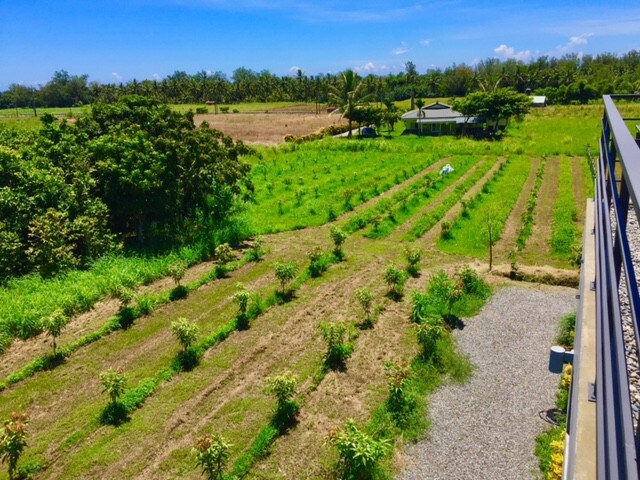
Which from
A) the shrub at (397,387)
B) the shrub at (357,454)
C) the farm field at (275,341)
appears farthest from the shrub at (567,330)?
the shrub at (357,454)

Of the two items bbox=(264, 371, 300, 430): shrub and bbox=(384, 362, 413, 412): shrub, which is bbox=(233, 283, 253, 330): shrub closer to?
bbox=(264, 371, 300, 430): shrub

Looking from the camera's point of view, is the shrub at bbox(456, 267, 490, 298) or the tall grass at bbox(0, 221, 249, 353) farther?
the shrub at bbox(456, 267, 490, 298)

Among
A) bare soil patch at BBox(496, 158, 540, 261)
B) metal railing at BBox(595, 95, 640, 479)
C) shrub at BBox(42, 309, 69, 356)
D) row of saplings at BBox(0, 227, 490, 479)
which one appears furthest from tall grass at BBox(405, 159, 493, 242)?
metal railing at BBox(595, 95, 640, 479)

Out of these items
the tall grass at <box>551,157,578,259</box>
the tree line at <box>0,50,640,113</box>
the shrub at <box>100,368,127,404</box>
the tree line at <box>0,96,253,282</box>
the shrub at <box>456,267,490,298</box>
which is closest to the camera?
the shrub at <box>100,368,127,404</box>

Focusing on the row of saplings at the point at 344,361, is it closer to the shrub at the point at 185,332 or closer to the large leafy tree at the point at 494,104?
the shrub at the point at 185,332

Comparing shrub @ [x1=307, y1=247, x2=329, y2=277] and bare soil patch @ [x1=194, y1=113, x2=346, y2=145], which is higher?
bare soil patch @ [x1=194, y1=113, x2=346, y2=145]

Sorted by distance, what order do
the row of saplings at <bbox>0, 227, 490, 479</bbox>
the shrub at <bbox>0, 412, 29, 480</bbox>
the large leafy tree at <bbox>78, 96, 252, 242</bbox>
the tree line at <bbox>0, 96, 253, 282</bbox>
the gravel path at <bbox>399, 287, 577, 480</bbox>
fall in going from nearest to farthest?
the row of saplings at <bbox>0, 227, 490, 479</bbox>
the shrub at <bbox>0, 412, 29, 480</bbox>
the gravel path at <bbox>399, 287, 577, 480</bbox>
the tree line at <bbox>0, 96, 253, 282</bbox>
the large leafy tree at <bbox>78, 96, 252, 242</bbox>

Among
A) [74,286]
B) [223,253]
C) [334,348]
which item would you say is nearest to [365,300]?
[334,348]
